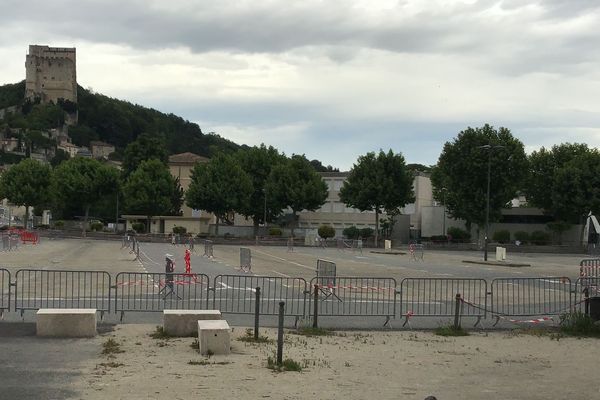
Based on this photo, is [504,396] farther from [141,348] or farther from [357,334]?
[141,348]

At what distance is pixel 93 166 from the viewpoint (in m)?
93.6

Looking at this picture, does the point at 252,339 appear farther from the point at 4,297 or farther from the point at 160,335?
the point at 4,297

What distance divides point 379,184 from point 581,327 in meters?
63.7

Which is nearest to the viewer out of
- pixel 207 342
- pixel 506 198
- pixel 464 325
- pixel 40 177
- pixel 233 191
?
A: pixel 207 342

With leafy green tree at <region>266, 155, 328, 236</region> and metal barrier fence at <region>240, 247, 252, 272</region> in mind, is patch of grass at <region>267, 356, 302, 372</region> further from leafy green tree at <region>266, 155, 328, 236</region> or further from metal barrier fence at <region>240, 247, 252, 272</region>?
leafy green tree at <region>266, 155, 328, 236</region>

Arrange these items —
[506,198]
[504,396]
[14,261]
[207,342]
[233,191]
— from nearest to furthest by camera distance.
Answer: [504,396], [207,342], [14,261], [506,198], [233,191]

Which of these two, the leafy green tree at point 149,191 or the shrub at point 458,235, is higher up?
the leafy green tree at point 149,191

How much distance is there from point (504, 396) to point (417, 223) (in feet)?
277

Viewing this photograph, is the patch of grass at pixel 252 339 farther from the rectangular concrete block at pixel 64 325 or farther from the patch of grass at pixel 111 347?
the rectangular concrete block at pixel 64 325

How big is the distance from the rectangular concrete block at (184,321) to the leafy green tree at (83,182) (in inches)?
3210

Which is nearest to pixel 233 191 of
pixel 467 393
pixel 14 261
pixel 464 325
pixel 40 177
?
pixel 40 177

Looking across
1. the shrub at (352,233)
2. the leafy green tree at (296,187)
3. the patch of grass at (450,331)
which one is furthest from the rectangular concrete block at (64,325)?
the shrub at (352,233)

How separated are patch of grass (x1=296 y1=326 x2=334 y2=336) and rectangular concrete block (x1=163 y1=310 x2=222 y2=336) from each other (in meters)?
1.73

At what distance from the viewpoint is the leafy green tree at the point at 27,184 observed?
95.8 metres
